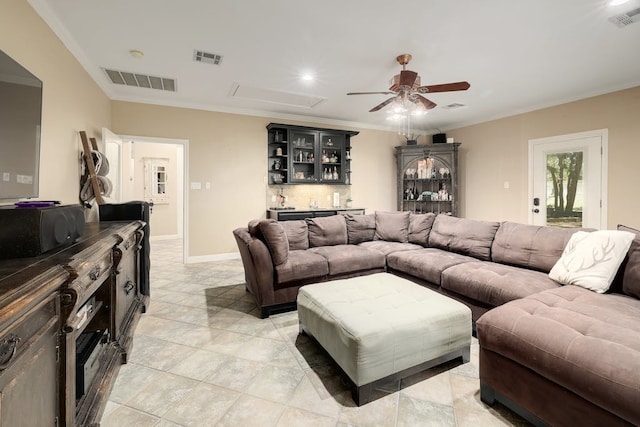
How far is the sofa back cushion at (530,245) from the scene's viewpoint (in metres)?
2.45

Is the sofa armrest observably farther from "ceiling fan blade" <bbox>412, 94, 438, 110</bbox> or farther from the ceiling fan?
"ceiling fan blade" <bbox>412, 94, 438, 110</bbox>

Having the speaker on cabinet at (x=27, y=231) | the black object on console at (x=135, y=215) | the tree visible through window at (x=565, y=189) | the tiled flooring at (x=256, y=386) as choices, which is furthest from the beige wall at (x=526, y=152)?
the speaker on cabinet at (x=27, y=231)

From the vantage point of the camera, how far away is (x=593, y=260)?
6.68ft

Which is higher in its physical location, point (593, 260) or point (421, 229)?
point (421, 229)

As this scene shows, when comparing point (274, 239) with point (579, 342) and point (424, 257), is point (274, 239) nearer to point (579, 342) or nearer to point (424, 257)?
point (424, 257)

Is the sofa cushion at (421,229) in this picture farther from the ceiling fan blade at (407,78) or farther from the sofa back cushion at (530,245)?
the ceiling fan blade at (407,78)

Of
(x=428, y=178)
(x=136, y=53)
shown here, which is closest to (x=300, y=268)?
(x=136, y=53)

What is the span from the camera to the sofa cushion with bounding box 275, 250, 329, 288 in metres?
2.76

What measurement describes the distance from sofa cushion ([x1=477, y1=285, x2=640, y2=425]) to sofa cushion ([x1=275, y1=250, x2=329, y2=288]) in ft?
5.32

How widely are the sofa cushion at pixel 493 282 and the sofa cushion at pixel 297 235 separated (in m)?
1.58

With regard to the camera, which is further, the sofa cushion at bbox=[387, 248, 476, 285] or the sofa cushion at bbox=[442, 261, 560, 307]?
the sofa cushion at bbox=[387, 248, 476, 285]

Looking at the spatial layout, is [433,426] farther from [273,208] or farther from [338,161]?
[338,161]

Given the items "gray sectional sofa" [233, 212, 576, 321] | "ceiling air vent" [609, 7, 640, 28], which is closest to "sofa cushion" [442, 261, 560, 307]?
"gray sectional sofa" [233, 212, 576, 321]

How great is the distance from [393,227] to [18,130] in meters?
3.68
